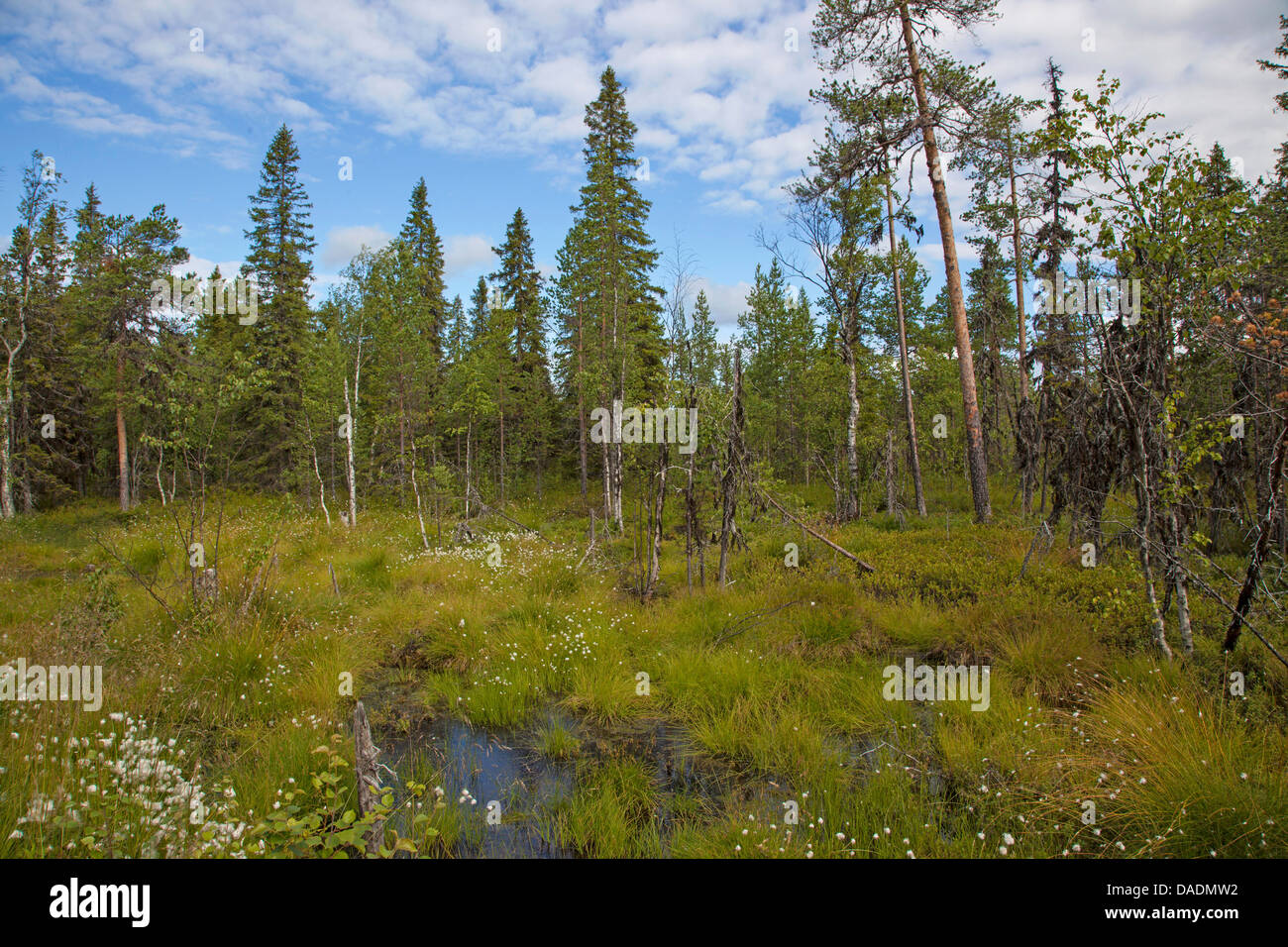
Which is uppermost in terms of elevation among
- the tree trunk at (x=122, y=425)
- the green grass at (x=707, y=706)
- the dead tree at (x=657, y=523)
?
the tree trunk at (x=122, y=425)

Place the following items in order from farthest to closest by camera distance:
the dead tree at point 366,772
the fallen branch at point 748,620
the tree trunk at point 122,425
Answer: the tree trunk at point 122,425 → the fallen branch at point 748,620 → the dead tree at point 366,772

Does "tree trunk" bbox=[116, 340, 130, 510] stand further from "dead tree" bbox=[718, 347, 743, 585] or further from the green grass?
"dead tree" bbox=[718, 347, 743, 585]

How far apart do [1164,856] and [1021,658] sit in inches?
115

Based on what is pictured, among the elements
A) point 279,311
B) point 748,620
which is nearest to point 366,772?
point 748,620

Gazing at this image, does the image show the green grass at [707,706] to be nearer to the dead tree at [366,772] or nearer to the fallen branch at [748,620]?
the fallen branch at [748,620]

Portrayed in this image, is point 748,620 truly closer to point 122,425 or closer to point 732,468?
point 732,468

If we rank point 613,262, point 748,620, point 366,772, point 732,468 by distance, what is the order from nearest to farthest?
point 366,772 → point 748,620 → point 732,468 → point 613,262

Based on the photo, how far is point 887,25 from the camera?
12.8m

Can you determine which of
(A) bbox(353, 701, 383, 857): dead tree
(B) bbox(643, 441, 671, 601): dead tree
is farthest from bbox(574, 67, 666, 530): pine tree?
(A) bbox(353, 701, 383, 857): dead tree

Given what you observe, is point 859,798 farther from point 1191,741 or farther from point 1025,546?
point 1025,546

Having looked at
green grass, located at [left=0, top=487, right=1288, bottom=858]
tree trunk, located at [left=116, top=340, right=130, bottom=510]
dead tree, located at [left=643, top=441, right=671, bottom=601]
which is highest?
tree trunk, located at [left=116, top=340, right=130, bottom=510]

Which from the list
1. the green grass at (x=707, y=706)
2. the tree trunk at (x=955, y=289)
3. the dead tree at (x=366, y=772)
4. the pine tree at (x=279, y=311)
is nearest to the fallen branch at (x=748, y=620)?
the green grass at (x=707, y=706)

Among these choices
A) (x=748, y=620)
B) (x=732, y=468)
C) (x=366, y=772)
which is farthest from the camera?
(x=732, y=468)
